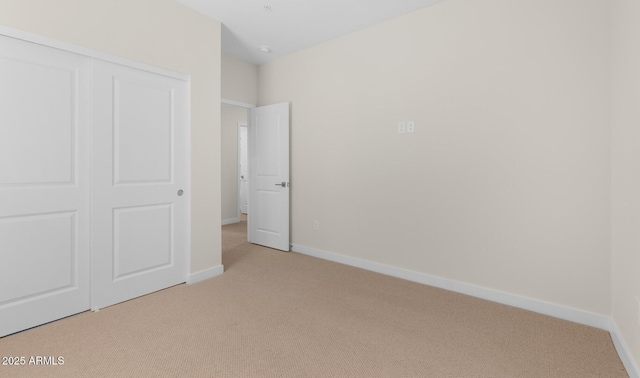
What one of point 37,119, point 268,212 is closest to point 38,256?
point 37,119

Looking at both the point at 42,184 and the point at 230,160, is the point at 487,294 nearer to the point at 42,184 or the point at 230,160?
the point at 42,184

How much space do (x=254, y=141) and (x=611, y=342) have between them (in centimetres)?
419

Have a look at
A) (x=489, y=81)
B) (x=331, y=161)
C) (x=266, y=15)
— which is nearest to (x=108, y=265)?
(x=331, y=161)

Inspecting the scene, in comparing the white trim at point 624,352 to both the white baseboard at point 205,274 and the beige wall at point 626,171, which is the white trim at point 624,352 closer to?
the beige wall at point 626,171

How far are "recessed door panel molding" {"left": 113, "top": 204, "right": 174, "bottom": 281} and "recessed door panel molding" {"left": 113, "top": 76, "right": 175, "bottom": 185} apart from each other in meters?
0.27

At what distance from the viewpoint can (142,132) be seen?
8.61ft

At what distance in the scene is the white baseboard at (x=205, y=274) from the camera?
9.72 feet

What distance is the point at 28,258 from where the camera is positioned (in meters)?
2.07

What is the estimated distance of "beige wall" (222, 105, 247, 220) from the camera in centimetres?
636

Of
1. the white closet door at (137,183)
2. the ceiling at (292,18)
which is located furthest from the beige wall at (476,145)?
the white closet door at (137,183)

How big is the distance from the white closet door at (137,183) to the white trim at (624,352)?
333 centimetres

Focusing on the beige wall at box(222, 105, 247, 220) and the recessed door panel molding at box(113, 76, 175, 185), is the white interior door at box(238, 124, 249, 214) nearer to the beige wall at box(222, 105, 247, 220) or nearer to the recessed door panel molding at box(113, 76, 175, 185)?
the beige wall at box(222, 105, 247, 220)

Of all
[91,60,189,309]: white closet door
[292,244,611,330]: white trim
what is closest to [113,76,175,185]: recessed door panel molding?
[91,60,189,309]: white closet door

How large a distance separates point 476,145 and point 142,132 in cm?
296
